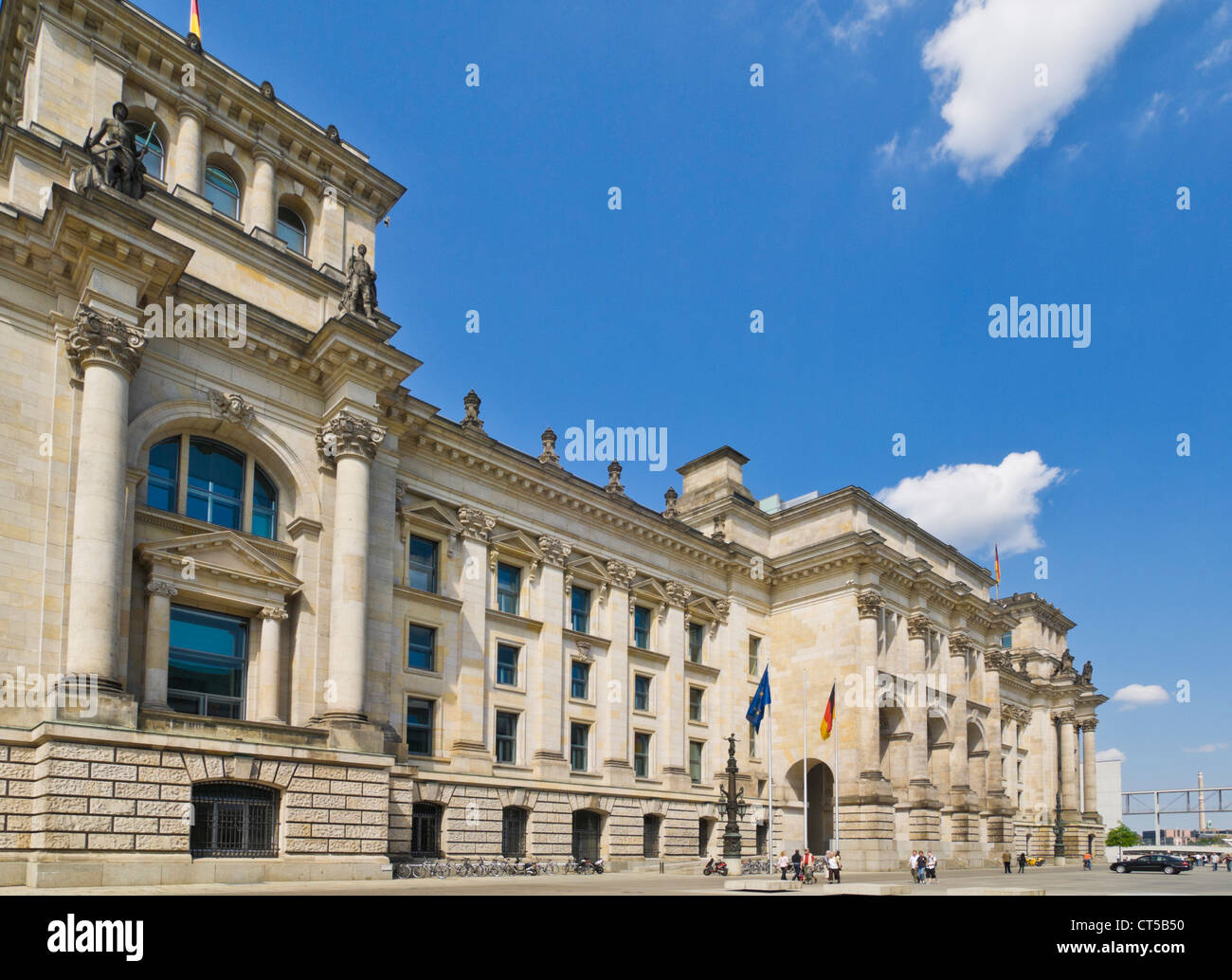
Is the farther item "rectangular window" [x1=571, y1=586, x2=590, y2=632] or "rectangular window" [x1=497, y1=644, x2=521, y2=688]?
"rectangular window" [x1=571, y1=586, x2=590, y2=632]

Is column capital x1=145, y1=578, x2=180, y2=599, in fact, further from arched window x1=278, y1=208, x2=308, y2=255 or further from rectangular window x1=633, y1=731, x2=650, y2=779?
rectangular window x1=633, y1=731, x2=650, y2=779

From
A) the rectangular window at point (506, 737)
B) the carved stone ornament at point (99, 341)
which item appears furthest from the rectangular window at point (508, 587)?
the carved stone ornament at point (99, 341)

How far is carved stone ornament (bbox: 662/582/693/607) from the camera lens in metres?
46.8

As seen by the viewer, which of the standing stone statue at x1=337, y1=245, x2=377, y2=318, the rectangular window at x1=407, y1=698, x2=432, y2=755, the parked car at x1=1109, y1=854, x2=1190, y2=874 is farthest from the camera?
the parked car at x1=1109, y1=854, x2=1190, y2=874

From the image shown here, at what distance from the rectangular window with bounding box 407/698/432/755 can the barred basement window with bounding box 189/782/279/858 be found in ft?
25.6

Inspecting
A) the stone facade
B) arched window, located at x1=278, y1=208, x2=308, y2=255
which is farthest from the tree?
arched window, located at x1=278, y1=208, x2=308, y2=255

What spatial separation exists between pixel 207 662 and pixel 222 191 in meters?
16.4

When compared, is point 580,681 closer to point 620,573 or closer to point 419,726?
point 620,573

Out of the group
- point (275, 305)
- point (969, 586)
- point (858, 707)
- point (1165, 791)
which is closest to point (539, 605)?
point (275, 305)

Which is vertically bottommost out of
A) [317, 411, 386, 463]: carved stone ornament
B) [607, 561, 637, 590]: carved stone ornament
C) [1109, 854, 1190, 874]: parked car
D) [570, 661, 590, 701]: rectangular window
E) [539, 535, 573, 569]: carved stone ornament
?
[1109, 854, 1190, 874]: parked car

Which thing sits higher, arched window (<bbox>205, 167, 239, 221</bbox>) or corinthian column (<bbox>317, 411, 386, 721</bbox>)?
arched window (<bbox>205, 167, 239, 221</bbox>)

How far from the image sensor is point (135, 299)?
26047 millimetres

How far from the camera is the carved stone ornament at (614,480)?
45344 mm

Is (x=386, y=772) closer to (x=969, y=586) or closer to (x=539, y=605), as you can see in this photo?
(x=539, y=605)
